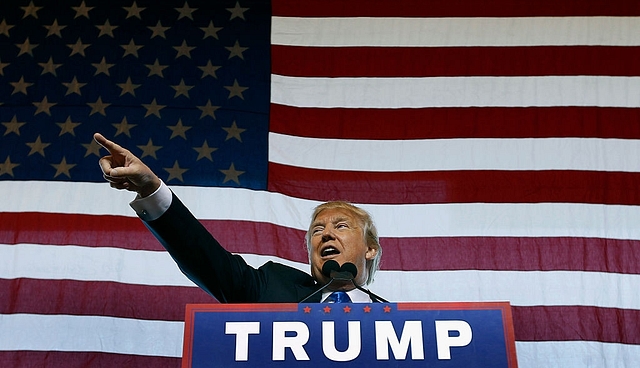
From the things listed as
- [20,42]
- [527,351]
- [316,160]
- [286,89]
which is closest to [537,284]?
[527,351]

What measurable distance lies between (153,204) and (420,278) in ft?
5.41

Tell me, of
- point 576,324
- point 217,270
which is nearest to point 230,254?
point 217,270

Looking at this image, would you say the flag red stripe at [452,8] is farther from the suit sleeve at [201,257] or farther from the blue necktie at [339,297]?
the blue necktie at [339,297]

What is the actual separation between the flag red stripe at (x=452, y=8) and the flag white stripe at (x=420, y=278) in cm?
126

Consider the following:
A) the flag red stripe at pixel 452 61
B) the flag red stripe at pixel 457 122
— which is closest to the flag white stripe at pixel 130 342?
the flag red stripe at pixel 457 122

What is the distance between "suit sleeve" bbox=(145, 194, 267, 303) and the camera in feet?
6.26

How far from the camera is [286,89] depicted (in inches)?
144

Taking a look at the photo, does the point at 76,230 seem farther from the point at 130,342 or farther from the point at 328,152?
the point at 328,152

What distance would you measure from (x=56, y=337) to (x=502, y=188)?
1.89m

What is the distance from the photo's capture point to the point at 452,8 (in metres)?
3.85

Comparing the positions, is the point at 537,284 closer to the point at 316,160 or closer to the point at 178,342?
the point at 316,160

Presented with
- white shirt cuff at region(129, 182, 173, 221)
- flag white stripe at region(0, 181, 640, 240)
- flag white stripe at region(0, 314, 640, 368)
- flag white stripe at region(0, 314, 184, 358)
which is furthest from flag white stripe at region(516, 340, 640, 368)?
white shirt cuff at region(129, 182, 173, 221)

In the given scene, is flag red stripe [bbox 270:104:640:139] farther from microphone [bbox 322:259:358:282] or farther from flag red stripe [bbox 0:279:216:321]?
microphone [bbox 322:259:358:282]

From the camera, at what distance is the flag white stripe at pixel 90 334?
3.08 m
